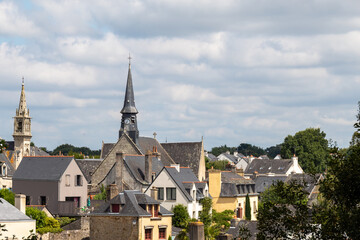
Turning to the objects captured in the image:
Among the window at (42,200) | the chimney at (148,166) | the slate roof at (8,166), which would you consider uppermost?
the slate roof at (8,166)

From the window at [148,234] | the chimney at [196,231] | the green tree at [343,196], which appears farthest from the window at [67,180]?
the green tree at [343,196]

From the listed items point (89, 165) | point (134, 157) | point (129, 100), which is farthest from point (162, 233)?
point (129, 100)

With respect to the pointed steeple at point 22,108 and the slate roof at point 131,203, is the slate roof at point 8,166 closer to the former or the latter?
the pointed steeple at point 22,108

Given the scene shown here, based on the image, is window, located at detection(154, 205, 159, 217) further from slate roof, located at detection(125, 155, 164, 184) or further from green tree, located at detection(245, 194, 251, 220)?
green tree, located at detection(245, 194, 251, 220)

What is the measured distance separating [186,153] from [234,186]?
13883 millimetres

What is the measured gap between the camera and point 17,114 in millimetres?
113625

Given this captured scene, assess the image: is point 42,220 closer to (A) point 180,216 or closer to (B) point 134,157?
(A) point 180,216

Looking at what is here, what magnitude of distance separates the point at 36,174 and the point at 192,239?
29513mm

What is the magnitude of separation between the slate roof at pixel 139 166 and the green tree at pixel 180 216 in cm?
887

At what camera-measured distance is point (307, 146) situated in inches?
5694

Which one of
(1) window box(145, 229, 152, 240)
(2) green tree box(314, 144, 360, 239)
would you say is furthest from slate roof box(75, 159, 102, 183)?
(2) green tree box(314, 144, 360, 239)

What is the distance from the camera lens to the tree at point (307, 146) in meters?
143

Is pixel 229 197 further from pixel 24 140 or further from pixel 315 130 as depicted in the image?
pixel 315 130

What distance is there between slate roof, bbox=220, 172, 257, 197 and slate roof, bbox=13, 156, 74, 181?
19.9 metres
